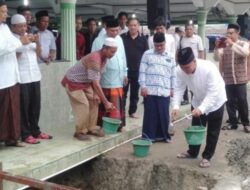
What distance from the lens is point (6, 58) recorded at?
5328mm

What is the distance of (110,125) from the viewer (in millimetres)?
6312

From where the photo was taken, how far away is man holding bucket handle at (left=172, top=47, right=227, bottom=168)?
511 cm

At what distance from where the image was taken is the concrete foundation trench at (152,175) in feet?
17.4

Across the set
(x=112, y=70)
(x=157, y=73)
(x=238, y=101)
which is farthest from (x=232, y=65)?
(x=112, y=70)

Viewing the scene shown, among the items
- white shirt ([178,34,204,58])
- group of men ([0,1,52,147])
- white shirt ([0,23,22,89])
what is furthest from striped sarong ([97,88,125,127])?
white shirt ([178,34,204,58])

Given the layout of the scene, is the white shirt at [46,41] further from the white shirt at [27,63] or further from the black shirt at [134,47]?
the white shirt at [27,63]

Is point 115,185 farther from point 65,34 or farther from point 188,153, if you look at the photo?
point 65,34

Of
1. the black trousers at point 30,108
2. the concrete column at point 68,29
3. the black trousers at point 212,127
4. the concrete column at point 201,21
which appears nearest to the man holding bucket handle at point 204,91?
the black trousers at point 212,127

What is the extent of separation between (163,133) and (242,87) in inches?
59.6

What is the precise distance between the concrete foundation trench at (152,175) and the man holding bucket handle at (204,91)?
26 cm

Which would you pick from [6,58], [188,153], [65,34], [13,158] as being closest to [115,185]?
[188,153]

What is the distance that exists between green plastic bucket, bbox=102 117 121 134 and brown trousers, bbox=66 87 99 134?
0.15 m

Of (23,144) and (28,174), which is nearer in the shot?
(28,174)

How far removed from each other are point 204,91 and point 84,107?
5.13 ft
